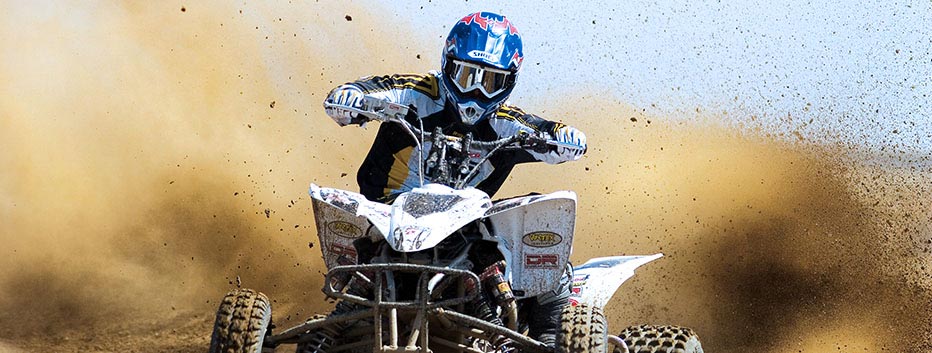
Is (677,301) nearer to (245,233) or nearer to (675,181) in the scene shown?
(675,181)

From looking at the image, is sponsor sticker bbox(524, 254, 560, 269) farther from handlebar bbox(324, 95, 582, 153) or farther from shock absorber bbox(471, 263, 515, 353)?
handlebar bbox(324, 95, 582, 153)

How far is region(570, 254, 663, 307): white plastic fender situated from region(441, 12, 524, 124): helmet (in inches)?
48.8

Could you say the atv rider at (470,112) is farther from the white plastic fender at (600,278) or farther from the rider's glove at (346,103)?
the white plastic fender at (600,278)

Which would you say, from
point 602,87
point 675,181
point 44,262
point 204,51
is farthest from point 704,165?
point 44,262

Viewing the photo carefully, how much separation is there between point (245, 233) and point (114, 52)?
2.77 meters

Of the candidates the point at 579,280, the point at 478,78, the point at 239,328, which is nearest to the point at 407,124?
the point at 478,78

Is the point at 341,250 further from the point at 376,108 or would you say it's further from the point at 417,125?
the point at 417,125

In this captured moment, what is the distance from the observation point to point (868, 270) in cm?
1194

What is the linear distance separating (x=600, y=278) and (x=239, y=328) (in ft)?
8.78

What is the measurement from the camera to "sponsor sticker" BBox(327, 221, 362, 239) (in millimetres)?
7547

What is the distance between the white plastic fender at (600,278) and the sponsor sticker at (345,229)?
1.40 m

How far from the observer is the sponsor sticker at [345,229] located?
7547 mm

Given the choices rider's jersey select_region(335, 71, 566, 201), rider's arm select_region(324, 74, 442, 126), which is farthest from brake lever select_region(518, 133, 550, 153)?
rider's arm select_region(324, 74, 442, 126)

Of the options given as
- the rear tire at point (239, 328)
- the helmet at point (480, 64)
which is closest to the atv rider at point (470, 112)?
the helmet at point (480, 64)
